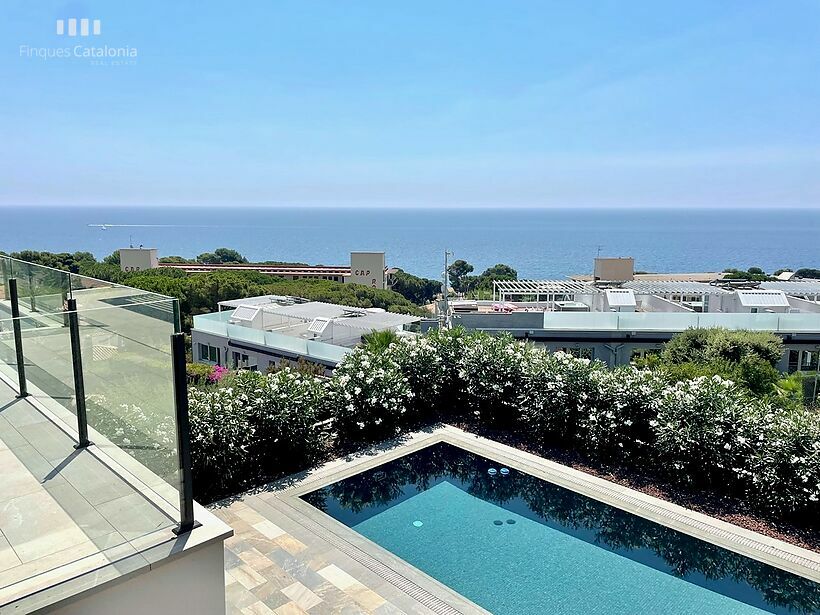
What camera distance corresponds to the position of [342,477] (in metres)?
6.87

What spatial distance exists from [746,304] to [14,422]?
19.0m

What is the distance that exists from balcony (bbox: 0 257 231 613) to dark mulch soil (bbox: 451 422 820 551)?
5.11 m

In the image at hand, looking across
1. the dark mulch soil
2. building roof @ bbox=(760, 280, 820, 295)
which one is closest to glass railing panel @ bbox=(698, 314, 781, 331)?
the dark mulch soil

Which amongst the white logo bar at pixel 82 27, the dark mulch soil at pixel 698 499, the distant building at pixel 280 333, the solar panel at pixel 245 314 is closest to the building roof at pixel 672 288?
the distant building at pixel 280 333

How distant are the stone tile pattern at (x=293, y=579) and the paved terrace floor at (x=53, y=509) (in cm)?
163

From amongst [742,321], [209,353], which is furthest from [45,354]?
[742,321]

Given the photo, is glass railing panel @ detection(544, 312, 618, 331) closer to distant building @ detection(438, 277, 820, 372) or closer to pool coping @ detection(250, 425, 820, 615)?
distant building @ detection(438, 277, 820, 372)

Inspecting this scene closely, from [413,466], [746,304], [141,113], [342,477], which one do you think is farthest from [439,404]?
[141,113]

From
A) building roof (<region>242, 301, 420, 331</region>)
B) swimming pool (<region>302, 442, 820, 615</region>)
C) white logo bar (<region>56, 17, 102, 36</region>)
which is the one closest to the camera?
swimming pool (<region>302, 442, 820, 615</region>)

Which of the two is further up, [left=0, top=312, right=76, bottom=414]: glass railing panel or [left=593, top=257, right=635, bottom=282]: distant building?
[left=0, top=312, right=76, bottom=414]: glass railing panel

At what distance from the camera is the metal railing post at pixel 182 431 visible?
316 cm

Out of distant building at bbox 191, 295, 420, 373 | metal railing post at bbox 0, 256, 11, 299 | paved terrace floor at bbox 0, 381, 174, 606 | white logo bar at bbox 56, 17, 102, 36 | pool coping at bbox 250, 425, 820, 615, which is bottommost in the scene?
pool coping at bbox 250, 425, 820, 615

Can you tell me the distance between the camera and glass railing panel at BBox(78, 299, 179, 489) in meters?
3.14

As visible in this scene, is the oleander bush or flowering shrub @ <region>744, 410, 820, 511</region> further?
the oleander bush
